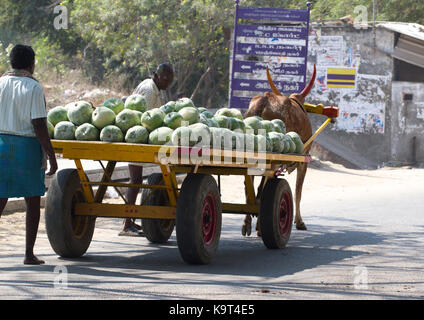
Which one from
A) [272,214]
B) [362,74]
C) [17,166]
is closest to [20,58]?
[17,166]

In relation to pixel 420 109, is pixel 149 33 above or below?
above

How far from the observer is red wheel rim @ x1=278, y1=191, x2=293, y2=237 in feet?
28.2

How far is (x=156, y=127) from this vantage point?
6.97 m

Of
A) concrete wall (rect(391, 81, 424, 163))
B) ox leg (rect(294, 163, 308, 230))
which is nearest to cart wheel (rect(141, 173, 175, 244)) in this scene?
ox leg (rect(294, 163, 308, 230))

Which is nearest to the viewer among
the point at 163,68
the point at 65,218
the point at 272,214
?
the point at 65,218

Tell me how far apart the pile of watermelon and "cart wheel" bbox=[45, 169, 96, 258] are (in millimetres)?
455

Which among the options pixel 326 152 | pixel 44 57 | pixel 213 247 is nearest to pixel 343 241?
pixel 213 247

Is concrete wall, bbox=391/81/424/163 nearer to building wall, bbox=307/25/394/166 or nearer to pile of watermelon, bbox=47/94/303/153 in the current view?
building wall, bbox=307/25/394/166

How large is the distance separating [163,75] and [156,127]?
7.01ft

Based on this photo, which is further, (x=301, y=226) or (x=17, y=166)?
(x=301, y=226)

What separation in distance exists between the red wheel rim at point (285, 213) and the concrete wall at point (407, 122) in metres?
17.8

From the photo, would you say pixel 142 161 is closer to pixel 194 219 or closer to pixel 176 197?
pixel 194 219

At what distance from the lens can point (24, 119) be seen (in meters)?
6.55
